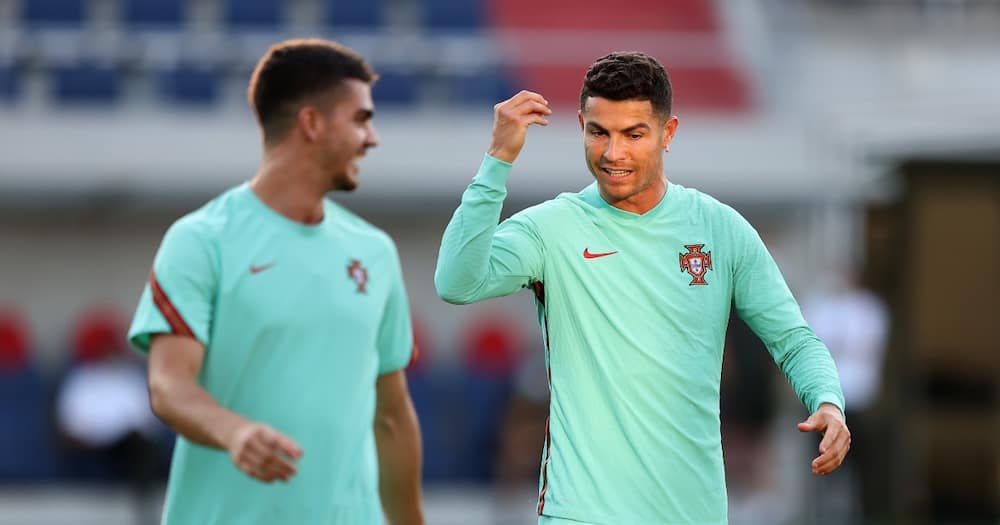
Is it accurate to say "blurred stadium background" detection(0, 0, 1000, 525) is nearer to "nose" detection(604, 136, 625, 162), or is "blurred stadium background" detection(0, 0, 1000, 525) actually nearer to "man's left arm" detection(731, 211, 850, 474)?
"man's left arm" detection(731, 211, 850, 474)

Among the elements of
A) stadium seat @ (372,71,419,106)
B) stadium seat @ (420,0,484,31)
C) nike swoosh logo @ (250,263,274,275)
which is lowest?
stadium seat @ (372,71,419,106)

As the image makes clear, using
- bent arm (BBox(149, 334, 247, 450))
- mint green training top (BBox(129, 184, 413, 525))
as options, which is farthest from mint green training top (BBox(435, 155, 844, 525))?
mint green training top (BBox(129, 184, 413, 525))

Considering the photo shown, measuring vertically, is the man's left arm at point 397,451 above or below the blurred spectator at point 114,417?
above

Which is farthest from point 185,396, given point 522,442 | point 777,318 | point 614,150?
point 522,442

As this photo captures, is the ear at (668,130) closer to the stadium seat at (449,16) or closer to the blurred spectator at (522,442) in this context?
the blurred spectator at (522,442)

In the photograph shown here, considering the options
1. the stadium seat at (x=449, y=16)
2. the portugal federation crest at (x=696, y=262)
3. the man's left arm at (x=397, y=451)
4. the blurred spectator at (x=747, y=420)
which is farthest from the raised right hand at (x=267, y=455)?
the stadium seat at (x=449, y=16)

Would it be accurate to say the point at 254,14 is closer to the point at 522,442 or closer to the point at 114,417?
the point at 114,417

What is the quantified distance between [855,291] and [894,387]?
2158 millimetres

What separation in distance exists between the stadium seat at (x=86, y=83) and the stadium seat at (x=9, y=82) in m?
0.39

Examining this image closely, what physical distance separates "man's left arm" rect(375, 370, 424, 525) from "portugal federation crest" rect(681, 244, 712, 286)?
1.29 metres

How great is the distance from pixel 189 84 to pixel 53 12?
1.64 metres

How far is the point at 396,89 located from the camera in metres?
17.0

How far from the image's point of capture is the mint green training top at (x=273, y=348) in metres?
5.03

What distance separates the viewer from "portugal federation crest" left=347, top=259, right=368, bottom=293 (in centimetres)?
531
